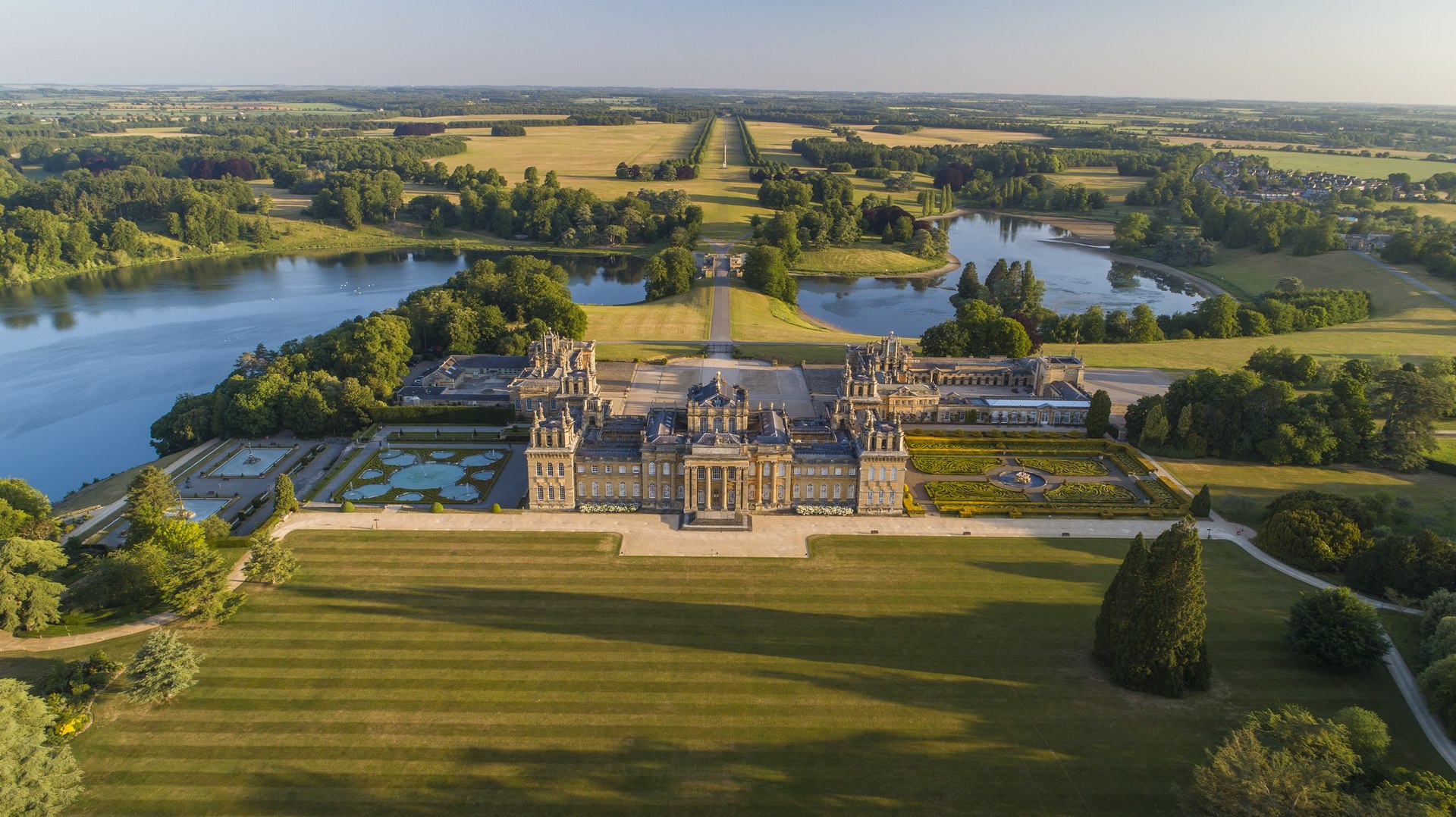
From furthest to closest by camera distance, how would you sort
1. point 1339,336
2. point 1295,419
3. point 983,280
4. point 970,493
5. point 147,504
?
point 983,280 → point 1339,336 → point 1295,419 → point 970,493 → point 147,504

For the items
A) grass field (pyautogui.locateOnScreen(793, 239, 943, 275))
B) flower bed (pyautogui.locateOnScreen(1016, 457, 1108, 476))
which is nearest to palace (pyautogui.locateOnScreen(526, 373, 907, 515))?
flower bed (pyautogui.locateOnScreen(1016, 457, 1108, 476))

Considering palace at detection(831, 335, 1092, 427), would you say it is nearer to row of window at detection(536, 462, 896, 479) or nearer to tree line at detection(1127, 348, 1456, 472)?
tree line at detection(1127, 348, 1456, 472)

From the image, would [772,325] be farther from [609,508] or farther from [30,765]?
[30,765]

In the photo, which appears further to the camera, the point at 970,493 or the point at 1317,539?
the point at 970,493

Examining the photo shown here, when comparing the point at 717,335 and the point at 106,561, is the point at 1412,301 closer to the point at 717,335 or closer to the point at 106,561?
the point at 717,335

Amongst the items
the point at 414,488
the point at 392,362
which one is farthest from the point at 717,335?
the point at 414,488

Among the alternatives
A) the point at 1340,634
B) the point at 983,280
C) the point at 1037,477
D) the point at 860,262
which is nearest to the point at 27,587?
the point at 1037,477

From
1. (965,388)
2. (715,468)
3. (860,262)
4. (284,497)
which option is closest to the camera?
(284,497)

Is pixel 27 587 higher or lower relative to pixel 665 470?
lower
